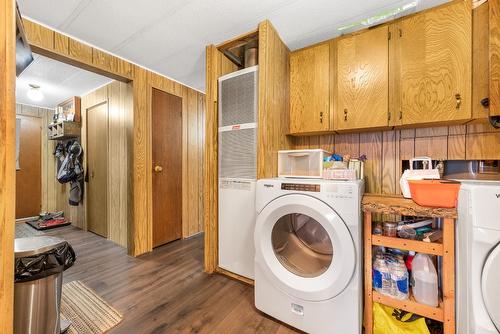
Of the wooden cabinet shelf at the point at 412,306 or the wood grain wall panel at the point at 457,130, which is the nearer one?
the wooden cabinet shelf at the point at 412,306

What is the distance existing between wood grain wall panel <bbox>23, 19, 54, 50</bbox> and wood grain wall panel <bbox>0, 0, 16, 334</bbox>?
4.38 ft

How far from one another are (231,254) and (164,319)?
2.22 ft

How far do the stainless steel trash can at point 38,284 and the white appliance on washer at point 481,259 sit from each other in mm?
2140

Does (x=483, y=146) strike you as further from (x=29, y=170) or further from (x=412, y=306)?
(x=29, y=170)

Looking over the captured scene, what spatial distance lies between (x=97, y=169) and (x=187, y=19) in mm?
2667

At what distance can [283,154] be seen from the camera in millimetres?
1818

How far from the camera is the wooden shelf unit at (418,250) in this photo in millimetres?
1023

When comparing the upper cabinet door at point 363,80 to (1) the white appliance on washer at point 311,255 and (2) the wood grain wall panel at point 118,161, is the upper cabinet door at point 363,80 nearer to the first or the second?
(1) the white appliance on washer at point 311,255

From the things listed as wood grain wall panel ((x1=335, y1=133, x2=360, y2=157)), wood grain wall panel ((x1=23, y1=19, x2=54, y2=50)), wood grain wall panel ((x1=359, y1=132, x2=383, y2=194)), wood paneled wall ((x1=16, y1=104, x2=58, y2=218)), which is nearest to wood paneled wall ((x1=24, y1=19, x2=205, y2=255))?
wood grain wall panel ((x1=23, y1=19, x2=54, y2=50))

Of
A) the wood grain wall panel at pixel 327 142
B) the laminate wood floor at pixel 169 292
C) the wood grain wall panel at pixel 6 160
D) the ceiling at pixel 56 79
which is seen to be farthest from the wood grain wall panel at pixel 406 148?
the ceiling at pixel 56 79

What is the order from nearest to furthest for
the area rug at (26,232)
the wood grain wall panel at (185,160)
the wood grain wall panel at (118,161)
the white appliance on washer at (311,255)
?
1. the white appliance on washer at (311,255)
2. the wood grain wall panel at (118,161)
3. the wood grain wall panel at (185,160)
4. the area rug at (26,232)

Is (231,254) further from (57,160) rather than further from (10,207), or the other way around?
(57,160)

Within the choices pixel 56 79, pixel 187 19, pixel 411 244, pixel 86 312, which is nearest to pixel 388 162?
pixel 411 244

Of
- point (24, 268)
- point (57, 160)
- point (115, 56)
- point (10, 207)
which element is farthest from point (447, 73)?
point (57, 160)
